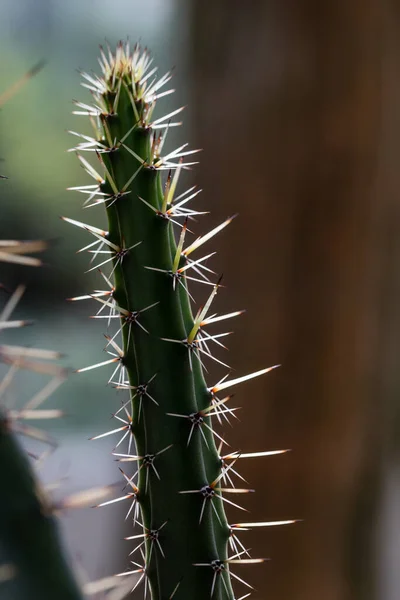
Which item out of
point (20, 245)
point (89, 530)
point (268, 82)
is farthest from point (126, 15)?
point (89, 530)

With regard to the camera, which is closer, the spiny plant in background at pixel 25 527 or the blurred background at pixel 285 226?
the spiny plant in background at pixel 25 527

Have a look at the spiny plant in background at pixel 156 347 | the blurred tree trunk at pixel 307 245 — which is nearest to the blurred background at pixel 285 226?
the blurred tree trunk at pixel 307 245

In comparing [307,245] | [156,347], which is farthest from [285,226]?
[156,347]

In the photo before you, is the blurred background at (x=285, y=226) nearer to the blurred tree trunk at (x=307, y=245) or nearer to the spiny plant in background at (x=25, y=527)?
the blurred tree trunk at (x=307, y=245)

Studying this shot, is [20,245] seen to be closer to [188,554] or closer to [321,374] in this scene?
[188,554]

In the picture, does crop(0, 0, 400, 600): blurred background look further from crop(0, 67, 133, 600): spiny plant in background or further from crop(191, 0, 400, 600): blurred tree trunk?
crop(0, 67, 133, 600): spiny plant in background

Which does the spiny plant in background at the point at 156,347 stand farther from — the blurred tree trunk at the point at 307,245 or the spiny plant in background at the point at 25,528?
the blurred tree trunk at the point at 307,245

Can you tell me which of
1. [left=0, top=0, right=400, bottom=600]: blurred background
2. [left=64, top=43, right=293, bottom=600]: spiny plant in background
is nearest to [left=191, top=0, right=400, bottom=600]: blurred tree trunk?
[left=0, top=0, right=400, bottom=600]: blurred background
